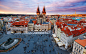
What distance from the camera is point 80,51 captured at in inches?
970

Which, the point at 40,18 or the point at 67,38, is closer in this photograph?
the point at 67,38

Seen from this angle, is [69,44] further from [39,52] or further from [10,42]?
[10,42]

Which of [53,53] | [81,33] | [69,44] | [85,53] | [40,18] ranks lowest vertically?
[53,53]

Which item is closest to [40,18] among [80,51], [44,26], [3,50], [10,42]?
[44,26]

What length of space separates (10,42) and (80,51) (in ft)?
131

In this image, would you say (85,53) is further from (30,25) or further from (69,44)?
(30,25)

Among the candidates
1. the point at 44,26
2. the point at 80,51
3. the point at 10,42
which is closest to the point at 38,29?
the point at 44,26

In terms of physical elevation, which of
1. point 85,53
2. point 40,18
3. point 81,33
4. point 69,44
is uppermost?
point 40,18

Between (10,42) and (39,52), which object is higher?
(10,42)

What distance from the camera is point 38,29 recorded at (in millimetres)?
75875

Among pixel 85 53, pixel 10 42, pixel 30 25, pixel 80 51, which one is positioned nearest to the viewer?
pixel 85 53

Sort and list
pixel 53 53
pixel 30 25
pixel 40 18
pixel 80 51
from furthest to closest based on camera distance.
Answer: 1. pixel 40 18
2. pixel 30 25
3. pixel 53 53
4. pixel 80 51

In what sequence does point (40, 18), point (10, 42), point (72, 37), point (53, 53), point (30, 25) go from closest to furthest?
1. point (53, 53)
2. point (72, 37)
3. point (10, 42)
4. point (30, 25)
5. point (40, 18)

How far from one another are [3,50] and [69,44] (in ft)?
128
